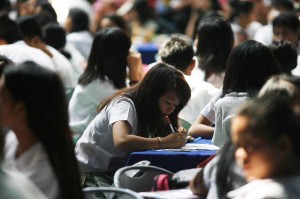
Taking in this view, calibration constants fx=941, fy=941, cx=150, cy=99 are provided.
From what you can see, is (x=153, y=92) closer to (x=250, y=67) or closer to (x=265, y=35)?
(x=250, y=67)

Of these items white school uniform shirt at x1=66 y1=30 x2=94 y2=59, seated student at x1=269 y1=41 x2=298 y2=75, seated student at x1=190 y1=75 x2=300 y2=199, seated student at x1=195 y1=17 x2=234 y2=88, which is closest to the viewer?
seated student at x1=190 y1=75 x2=300 y2=199

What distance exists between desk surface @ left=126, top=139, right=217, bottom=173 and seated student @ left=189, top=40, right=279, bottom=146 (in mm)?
294

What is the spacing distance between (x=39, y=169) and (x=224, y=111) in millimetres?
2270

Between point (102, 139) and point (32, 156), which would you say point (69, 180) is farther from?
point (102, 139)

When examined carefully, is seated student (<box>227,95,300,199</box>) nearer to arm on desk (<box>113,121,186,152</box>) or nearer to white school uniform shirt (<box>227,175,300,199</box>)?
white school uniform shirt (<box>227,175,300,199</box>)

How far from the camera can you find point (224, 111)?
5.69m

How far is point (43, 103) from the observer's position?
11.6ft

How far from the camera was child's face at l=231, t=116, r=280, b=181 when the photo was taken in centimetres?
337

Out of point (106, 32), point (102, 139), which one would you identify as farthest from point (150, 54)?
point (102, 139)

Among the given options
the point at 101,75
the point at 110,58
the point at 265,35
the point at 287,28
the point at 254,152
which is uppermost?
the point at 254,152

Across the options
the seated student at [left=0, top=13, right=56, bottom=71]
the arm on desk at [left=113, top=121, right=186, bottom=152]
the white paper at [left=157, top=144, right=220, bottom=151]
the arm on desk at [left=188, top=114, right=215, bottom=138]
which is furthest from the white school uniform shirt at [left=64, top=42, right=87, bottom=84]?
the arm on desk at [left=113, top=121, right=186, bottom=152]

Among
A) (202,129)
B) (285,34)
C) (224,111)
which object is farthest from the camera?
(285,34)

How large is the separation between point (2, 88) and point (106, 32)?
3.65m

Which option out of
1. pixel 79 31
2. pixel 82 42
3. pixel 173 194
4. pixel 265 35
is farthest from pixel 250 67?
pixel 79 31
